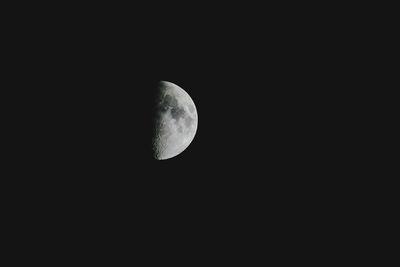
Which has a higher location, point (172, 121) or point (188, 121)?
point (188, 121)

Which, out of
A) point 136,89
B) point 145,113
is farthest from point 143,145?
point 136,89

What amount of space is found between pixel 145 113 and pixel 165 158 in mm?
881

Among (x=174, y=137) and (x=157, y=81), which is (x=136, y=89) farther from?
(x=174, y=137)

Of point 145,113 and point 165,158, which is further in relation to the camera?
point 165,158

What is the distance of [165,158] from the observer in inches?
194

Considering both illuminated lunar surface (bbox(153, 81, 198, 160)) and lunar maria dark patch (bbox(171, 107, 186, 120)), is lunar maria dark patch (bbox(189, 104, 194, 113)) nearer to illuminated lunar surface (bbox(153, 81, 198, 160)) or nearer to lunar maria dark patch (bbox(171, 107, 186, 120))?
illuminated lunar surface (bbox(153, 81, 198, 160))

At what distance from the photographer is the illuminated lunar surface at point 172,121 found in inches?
178

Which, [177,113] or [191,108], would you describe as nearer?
[177,113]

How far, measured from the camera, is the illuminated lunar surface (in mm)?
4527

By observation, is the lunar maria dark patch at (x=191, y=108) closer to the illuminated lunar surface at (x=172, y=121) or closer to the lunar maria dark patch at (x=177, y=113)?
the illuminated lunar surface at (x=172, y=121)

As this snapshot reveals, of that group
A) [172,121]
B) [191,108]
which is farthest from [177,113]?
[191,108]

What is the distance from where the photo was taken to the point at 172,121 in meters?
4.58

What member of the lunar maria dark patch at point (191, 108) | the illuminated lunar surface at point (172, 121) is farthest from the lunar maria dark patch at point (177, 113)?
the lunar maria dark patch at point (191, 108)

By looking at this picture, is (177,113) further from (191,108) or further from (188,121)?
(191,108)
